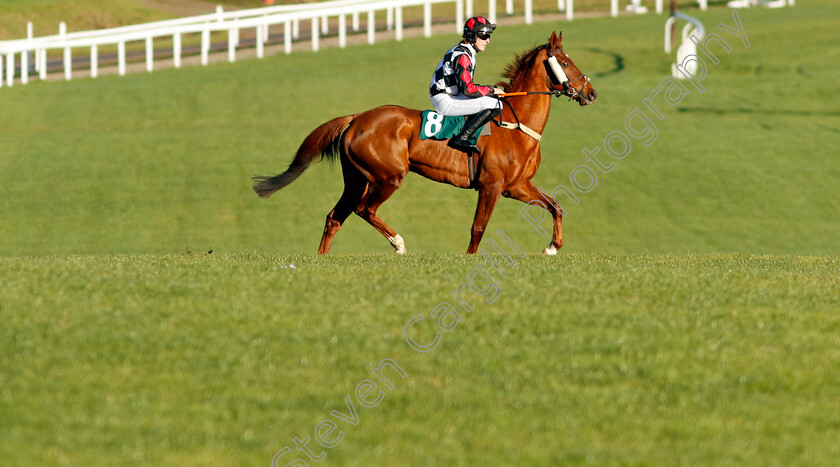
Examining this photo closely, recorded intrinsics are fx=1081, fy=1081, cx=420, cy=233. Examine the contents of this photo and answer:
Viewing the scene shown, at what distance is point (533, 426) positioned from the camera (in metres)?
6.85

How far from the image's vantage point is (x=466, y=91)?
41.5 feet

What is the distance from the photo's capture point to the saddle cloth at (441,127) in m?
12.8

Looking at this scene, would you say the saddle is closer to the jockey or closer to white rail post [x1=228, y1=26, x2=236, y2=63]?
the jockey

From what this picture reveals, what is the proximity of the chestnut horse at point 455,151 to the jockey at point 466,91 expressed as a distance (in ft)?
0.78

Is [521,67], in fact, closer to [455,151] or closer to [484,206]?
Answer: [455,151]

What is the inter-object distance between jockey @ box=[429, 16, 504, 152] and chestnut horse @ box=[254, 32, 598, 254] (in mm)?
239

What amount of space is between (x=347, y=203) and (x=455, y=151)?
4.96 feet

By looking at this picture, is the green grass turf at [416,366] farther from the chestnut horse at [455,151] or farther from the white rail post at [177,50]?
the white rail post at [177,50]

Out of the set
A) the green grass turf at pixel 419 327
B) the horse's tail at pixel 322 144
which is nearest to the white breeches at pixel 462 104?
the horse's tail at pixel 322 144

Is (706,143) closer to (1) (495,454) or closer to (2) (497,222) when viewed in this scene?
(2) (497,222)

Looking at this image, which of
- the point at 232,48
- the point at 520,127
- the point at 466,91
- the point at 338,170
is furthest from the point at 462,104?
the point at 232,48

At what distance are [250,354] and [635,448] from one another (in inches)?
117

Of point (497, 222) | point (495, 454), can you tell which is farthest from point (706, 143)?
point (495, 454)

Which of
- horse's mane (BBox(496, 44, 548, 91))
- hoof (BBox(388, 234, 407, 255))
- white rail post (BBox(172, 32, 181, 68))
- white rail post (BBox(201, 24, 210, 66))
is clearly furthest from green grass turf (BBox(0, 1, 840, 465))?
white rail post (BBox(201, 24, 210, 66))
